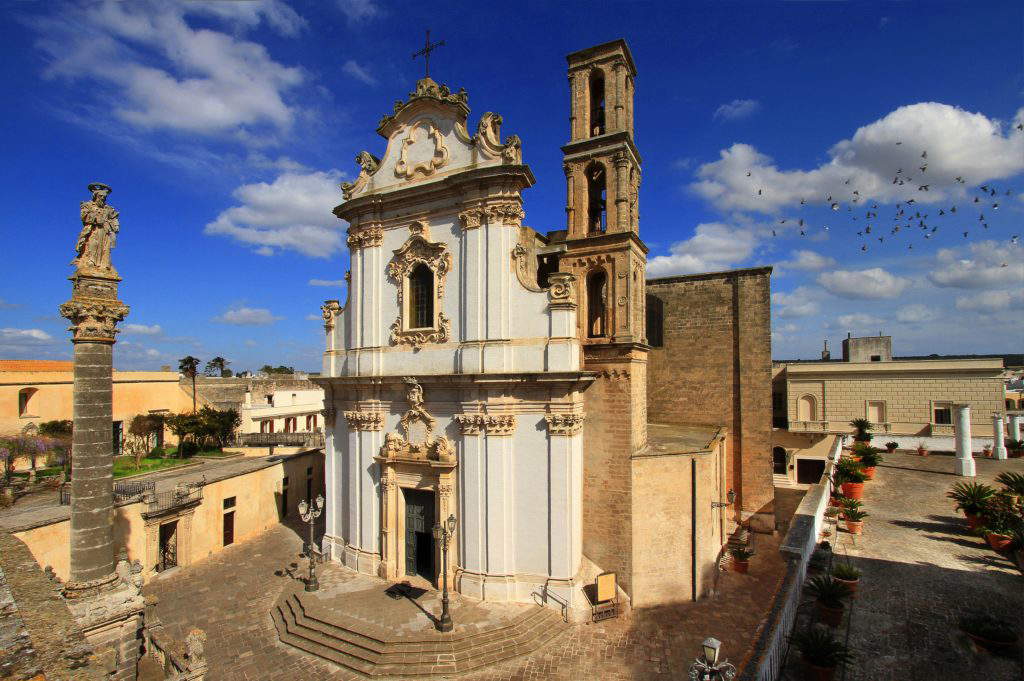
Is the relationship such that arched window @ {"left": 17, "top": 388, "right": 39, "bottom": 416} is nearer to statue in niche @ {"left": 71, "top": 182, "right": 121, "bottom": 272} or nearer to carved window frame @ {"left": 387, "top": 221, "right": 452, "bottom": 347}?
statue in niche @ {"left": 71, "top": 182, "right": 121, "bottom": 272}

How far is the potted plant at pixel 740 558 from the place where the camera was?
1633 centimetres

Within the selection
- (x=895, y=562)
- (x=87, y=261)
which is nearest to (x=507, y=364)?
(x=87, y=261)

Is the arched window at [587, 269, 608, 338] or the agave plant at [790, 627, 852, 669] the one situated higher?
the arched window at [587, 269, 608, 338]

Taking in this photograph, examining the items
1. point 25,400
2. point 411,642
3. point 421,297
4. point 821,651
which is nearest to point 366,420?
point 421,297

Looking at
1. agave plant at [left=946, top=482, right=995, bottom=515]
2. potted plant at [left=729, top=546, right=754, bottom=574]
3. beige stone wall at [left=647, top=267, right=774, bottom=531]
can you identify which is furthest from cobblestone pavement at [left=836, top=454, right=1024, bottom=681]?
beige stone wall at [left=647, top=267, right=774, bottom=531]

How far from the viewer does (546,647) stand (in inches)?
463

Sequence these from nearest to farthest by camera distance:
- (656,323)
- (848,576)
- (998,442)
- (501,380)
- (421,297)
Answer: (848,576) < (501,380) < (421,297) < (656,323) < (998,442)

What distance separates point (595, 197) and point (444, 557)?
12220 millimetres

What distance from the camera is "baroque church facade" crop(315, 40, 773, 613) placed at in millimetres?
13594

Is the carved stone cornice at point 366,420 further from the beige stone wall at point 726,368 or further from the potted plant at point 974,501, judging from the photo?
the potted plant at point 974,501

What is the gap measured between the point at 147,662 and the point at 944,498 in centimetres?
2708

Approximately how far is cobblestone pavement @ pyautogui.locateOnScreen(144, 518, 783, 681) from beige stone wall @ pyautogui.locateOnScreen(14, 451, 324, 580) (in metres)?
1.00

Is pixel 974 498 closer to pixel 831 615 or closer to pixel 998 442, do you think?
pixel 831 615

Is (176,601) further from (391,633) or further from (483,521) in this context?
(483,521)
